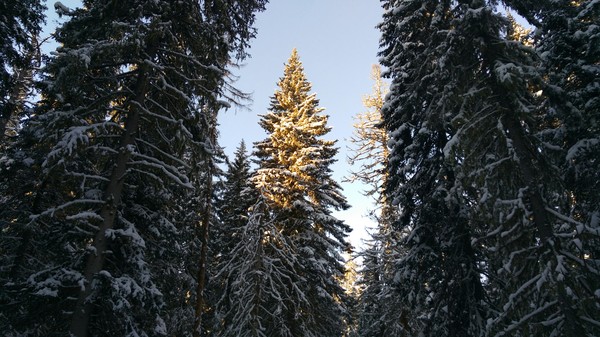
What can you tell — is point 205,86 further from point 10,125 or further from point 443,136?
point 10,125

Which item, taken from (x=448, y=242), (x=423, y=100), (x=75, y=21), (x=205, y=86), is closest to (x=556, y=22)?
(x=423, y=100)

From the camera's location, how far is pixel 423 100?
1159cm

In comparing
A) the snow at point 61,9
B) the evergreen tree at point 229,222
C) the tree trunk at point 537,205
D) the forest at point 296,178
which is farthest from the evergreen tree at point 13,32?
the tree trunk at point 537,205

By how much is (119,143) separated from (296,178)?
944 centimetres

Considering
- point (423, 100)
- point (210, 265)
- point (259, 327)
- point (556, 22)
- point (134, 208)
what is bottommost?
point (259, 327)

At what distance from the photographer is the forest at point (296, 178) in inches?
271

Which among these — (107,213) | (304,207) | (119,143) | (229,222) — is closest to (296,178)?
(304,207)

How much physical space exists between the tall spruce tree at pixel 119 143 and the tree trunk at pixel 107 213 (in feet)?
0.06

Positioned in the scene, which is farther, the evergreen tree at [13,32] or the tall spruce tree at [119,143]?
the evergreen tree at [13,32]

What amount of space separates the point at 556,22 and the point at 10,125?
103 ft

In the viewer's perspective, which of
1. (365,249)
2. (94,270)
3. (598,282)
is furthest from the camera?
(365,249)

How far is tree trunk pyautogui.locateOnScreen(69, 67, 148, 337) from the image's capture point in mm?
6375

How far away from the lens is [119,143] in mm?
8180

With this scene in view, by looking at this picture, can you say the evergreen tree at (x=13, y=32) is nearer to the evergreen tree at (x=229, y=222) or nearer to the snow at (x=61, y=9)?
the snow at (x=61, y=9)
